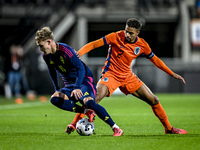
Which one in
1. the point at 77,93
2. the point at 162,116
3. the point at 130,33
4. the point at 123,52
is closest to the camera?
the point at 77,93

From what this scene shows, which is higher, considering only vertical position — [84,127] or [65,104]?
[65,104]

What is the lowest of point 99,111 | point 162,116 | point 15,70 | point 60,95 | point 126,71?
point 15,70

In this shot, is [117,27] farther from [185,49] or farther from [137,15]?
[185,49]

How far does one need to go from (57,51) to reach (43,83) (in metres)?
12.7

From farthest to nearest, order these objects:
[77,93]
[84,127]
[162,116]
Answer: [162,116] < [84,127] < [77,93]

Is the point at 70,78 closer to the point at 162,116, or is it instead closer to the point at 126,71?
the point at 126,71

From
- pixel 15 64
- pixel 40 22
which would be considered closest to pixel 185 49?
pixel 40 22

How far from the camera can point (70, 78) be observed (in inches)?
247

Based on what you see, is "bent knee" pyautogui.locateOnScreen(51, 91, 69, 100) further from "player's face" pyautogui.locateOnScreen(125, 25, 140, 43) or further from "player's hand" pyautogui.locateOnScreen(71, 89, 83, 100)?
"player's face" pyautogui.locateOnScreen(125, 25, 140, 43)

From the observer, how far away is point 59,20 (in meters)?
21.4

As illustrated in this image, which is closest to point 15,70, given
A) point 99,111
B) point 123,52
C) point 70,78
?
point 123,52

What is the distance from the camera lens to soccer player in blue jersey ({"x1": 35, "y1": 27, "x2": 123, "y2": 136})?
19.1 ft

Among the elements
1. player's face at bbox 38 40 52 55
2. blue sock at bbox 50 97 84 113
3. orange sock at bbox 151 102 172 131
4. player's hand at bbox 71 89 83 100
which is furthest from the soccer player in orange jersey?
player's face at bbox 38 40 52 55

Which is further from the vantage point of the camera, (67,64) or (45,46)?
(67,64)
